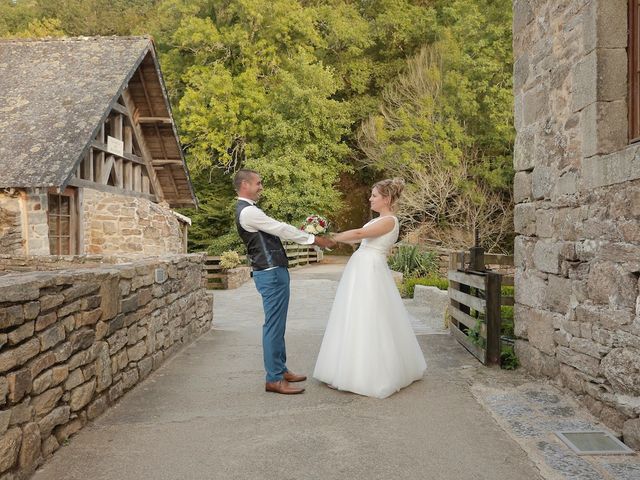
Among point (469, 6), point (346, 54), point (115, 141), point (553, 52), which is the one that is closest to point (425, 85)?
point (469, 6)

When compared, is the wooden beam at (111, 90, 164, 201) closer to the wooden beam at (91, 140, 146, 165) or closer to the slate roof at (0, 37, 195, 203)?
the wooden beam at (91, 140, 146, 165)

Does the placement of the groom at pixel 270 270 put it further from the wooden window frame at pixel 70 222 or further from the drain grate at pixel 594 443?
the wooden window frame at pixel 70 222

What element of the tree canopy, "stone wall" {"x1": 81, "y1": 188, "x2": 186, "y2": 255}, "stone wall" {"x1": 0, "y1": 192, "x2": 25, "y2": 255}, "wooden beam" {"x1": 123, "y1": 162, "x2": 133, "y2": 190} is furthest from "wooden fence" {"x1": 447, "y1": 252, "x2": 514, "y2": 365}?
the tree canopy

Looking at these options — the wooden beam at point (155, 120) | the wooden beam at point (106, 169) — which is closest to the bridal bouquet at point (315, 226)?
the wooden beam at point (106, 169)

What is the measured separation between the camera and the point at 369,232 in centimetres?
497

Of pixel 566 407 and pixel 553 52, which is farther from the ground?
pixel 553 52

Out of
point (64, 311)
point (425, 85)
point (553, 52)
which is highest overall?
point (425, 85)

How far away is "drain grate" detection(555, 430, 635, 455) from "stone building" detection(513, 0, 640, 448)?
0.37 ft

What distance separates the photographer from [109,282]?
4516 mm

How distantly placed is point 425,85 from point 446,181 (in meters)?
3.95

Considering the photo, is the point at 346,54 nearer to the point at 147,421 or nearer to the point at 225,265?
the point at 225,265

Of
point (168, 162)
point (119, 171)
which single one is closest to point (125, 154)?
point (119, 171)

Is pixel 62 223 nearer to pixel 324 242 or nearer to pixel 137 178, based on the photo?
pixel 137 178

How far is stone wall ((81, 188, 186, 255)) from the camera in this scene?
13078 millimetres
